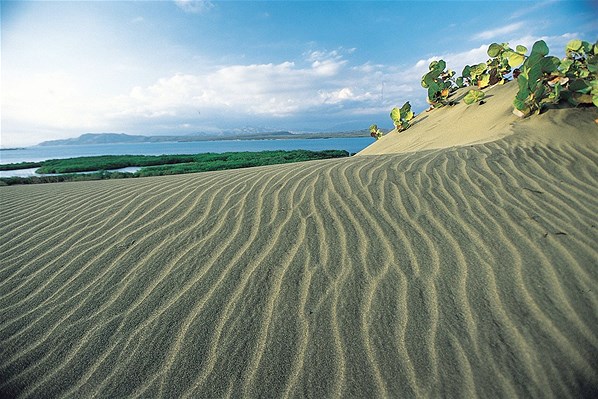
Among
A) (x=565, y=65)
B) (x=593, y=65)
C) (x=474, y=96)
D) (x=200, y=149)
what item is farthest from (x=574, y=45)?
(x=200, y=149)

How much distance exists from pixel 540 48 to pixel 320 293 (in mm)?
5476

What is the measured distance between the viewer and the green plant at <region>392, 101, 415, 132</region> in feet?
34.8

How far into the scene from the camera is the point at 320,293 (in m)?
2.43

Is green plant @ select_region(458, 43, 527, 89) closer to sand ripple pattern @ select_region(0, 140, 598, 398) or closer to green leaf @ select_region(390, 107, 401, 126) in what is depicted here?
green leaf @ select_region(390, 107, 401, 126)

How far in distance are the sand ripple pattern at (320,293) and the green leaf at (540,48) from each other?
2.40m

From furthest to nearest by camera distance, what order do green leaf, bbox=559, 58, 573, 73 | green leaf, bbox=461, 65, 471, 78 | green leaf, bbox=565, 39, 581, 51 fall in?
1. green leaf, bbox=461, 65, 471, 78
2. green leaf, bbox=565, 39, 581, 51
3. green leaf, bbox=559, 58, 573, 73

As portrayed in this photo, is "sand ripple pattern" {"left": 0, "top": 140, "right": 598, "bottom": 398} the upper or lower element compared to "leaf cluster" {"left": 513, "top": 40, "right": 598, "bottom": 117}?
lower

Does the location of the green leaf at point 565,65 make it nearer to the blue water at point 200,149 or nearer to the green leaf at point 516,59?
the green leaf at point 516,59

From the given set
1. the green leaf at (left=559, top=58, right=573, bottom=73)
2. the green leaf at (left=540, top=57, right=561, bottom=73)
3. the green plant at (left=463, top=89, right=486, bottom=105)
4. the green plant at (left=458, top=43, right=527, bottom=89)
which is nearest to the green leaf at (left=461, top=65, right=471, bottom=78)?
the green plant at (left=458, top=43, right=527, bottom=89)

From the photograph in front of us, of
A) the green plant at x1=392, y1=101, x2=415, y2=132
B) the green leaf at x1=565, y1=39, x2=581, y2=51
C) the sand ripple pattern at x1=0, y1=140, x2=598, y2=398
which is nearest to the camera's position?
the sand ripple pattern at x1=0, y1=140, x2=598, y2=398

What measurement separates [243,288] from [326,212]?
4.11 ft

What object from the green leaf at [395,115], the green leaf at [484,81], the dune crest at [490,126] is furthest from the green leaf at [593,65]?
the green leaf at [395,115]

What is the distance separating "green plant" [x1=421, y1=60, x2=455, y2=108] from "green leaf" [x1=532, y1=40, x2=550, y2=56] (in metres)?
4.58

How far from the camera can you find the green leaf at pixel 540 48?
17.4 ft
